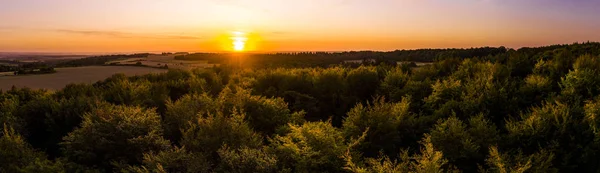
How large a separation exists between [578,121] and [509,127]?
1505 mm

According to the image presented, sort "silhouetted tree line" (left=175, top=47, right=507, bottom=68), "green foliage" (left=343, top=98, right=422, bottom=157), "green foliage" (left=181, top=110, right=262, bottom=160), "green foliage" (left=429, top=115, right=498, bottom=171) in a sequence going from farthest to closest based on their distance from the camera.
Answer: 1. "silhouetted tree line" (left=175, top=47, right=507, bottom=68)
2. "green foliage" (left=343, top=98, right=422, bottom=157)
3. "green foliage" (left=429, top=115, right=498, bottom=171)
4. "green foliage" (left=181, top=110, right=262, bottom=160)

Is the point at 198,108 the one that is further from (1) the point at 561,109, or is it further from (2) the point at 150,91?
(1) the point at 561,109

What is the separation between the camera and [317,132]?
7.13 m

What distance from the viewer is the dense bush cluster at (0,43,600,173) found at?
264 inches

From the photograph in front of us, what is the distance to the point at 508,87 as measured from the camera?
1152cm

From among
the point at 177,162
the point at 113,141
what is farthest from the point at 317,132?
the point at 113,141

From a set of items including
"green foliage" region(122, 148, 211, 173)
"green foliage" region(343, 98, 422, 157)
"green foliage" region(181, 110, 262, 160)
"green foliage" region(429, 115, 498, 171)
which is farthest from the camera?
"green foliage" region(343, 98, 422, 157)

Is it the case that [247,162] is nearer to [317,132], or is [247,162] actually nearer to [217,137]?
[217,137]

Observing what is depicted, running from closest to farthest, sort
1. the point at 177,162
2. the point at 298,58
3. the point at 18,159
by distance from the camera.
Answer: the point at 177,162 → the point at 18,159 → the point at 298,58

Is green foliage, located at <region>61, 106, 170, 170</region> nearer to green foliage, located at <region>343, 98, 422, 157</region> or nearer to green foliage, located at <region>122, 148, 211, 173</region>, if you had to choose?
green foliage, located at <region>122, 148, 211, 173</region>

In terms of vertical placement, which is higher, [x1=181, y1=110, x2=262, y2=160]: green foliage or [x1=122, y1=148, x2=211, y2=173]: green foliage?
[x1=181, y1=110, x2=262, y2=160]: green foliage

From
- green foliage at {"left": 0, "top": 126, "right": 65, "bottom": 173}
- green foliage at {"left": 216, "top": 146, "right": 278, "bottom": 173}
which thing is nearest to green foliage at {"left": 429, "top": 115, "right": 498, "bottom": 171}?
green foliage at {"left": 216, "top": 146, "right": 278, "bottom": 173}

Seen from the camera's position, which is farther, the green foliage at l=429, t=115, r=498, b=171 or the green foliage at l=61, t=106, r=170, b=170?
the green foliage at l=61, t=106, r=170, b=170

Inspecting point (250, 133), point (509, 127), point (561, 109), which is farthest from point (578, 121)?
point (250, 133)
